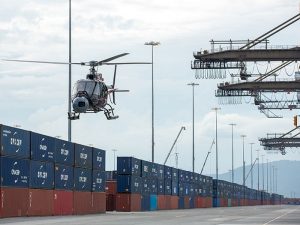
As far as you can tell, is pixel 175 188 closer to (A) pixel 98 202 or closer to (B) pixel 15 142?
(A) pixel 98 202

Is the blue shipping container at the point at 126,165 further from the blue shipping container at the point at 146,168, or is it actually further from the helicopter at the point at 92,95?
the helicopter at the point at 92,95

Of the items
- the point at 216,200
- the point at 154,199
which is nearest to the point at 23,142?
the point at 154,199

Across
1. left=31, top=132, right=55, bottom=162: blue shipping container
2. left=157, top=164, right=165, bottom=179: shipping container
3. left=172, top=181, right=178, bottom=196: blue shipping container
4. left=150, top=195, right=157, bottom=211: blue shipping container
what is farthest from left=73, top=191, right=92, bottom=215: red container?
left=172, top=181, right=178, bottom=196: blue shipping container

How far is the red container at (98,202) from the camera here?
194ft

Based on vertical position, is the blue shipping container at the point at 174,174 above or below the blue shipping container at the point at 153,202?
above

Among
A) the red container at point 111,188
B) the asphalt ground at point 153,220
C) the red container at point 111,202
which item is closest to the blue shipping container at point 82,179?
the asphalt ground at point 153,220

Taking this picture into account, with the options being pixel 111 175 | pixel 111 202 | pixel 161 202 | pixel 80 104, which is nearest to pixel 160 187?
pixel 161 202

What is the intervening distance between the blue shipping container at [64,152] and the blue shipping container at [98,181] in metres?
5.58

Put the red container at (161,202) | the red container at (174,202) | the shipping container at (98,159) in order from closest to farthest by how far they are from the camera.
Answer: the shipping container at (98,159) → the red container at (161,202) → the red container at (174,202)

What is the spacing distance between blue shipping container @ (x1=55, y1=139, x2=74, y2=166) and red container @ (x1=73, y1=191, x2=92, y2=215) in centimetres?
262

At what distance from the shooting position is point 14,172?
142 ft

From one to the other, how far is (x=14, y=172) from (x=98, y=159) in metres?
18.7

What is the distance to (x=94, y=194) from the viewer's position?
59.4 meters

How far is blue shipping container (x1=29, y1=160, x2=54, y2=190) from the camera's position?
4638 cm
